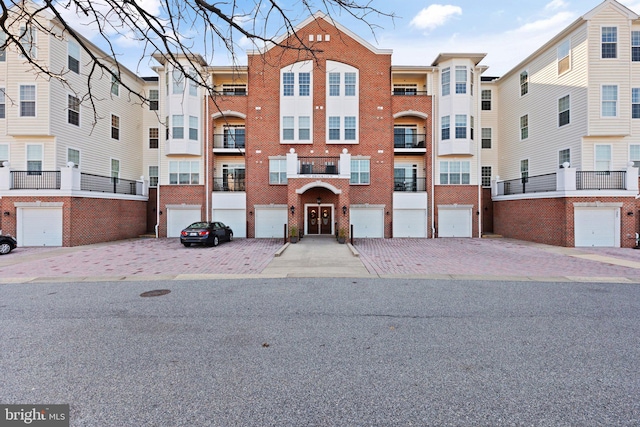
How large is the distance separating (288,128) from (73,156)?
14033mm

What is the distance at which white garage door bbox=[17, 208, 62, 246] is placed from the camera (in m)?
Result: 18.0

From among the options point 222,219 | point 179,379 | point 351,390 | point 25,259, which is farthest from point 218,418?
point 222,219

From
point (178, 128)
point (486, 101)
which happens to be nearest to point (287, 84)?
point (178, 128)

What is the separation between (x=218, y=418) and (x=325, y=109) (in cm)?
2233

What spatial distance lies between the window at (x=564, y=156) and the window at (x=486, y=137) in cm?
632

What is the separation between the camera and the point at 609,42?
18.5 meters

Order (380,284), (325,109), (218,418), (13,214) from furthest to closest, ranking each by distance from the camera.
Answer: (325,109) → (13,214) → (380,284) → (218,418)

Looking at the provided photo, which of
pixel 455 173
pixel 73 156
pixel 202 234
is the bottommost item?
pixel 202 234

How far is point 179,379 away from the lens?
383 cm

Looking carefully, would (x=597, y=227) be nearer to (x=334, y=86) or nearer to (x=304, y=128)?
(x=334, y=86)

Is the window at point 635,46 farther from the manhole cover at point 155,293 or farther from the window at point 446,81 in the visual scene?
the manhole cover at point 155,293

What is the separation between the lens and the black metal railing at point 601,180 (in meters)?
18.3

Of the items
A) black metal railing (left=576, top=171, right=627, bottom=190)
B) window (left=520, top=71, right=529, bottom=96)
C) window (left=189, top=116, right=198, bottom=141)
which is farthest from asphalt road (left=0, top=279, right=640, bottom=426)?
window (left=520, top=71, right=529, bottom=96)

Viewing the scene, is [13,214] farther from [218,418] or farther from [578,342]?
[578,342]
